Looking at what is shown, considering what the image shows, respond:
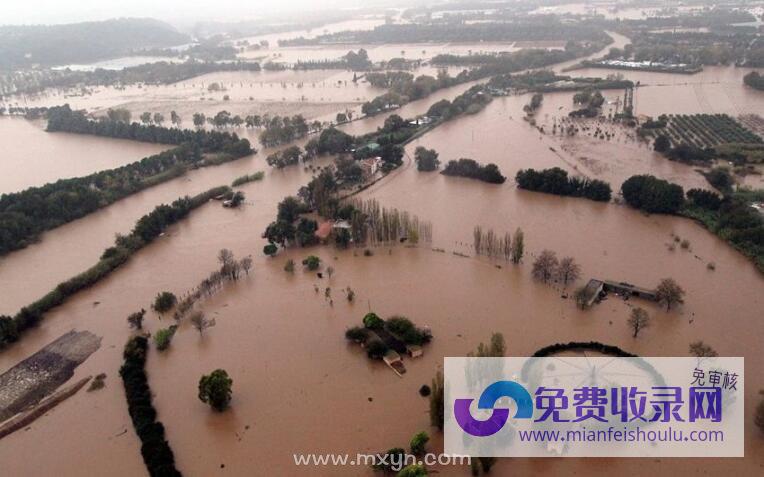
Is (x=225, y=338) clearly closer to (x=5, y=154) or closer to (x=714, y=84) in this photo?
(x=5, y=154)

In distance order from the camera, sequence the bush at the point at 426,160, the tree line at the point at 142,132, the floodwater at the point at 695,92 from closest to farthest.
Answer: the bush at the point at 426,160 < the tree line at the point at 142,132 < the floodwater at the point at 695,92

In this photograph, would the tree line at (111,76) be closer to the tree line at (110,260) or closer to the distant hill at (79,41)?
the distant hill at (79,41)

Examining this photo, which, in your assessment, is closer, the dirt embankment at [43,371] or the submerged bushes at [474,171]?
the dirt embankment at [43,371]

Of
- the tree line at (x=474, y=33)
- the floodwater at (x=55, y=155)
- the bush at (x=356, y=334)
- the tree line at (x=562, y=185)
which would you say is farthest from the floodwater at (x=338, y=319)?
the tree line at (x=474, y=33)

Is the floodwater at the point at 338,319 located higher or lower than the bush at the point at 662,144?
lower

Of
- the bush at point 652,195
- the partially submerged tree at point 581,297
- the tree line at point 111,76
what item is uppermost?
the tree line at point 111,76

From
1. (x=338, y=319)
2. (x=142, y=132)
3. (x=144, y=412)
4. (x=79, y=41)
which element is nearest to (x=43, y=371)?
(x=144, y=412)
